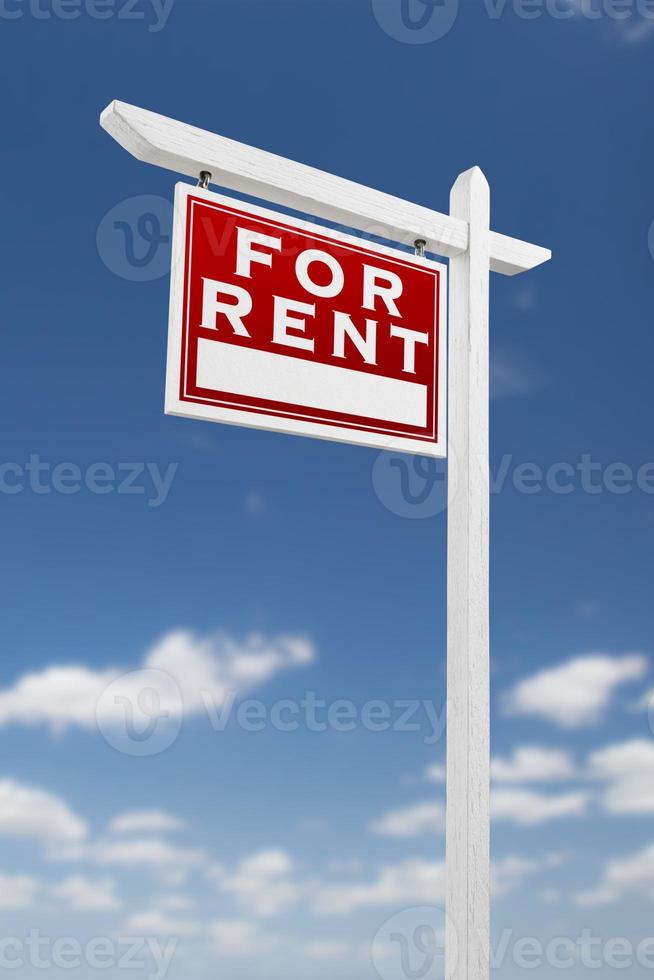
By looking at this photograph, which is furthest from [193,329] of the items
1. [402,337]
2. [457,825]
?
[457,825]

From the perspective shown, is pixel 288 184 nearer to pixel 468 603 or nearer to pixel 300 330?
pixel 300 330

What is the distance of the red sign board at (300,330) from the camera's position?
7.19 feet

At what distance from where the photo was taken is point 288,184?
236cm

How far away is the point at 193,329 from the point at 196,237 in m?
0.20

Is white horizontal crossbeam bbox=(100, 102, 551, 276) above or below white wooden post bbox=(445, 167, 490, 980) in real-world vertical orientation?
above

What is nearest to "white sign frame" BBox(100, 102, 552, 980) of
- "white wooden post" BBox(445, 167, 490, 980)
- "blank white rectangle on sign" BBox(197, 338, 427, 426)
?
"white wooden post" BBox(445, 167, 490, 980)

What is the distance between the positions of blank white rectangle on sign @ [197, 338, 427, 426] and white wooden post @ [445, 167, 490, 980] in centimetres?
14

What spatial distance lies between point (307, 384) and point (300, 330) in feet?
0.39

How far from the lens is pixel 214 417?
7.14 feet

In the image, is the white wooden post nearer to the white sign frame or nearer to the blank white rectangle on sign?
the white sign frame

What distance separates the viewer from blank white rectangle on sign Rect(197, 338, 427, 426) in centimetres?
220

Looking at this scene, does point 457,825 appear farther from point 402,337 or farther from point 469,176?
point 469,176

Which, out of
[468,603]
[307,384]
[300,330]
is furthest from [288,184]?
[468,603]

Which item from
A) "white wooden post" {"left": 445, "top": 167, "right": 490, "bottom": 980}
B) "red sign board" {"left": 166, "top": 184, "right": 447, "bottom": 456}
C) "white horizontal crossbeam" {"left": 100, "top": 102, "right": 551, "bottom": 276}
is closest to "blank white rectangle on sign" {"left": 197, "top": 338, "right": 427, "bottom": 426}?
"red sign board" {"left": 166, "top": 184, "right": 447, "bottom": 456}
